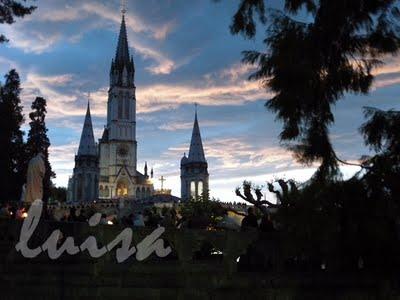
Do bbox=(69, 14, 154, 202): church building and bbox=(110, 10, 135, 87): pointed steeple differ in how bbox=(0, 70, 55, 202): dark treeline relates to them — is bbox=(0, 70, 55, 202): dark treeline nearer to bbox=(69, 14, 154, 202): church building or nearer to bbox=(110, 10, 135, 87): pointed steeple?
bbox=(69, 14, 154, 202): church building

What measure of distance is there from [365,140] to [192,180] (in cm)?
10340

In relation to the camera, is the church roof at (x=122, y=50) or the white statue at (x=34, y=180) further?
the church roof at (x=122, y=50)

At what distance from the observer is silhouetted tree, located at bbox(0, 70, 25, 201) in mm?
43406

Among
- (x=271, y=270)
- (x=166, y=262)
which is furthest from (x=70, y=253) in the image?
(x=271, y=270)

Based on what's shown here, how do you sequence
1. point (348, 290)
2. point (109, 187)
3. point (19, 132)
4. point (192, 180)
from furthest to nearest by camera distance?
point (109, 187) → point (192, 180) → point (19, 132) → point (348, 290)

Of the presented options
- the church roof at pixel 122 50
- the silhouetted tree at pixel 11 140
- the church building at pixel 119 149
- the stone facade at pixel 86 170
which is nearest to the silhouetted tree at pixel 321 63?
the silhouetted tree at pixel 11 140

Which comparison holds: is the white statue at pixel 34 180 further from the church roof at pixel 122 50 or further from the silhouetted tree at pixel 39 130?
the church roof at pixel 122 50

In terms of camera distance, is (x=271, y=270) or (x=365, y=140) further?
(x=271, y=270)

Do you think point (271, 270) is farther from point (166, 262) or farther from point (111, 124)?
point (111, 124)

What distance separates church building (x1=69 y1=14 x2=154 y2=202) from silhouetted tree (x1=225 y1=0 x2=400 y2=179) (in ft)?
357

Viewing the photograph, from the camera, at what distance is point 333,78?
9180 millimetres

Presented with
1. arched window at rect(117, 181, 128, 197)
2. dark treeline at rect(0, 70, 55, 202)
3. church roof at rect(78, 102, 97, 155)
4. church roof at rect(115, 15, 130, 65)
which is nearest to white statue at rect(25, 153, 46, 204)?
dark treeline at rect(0, 70, 55, 202)

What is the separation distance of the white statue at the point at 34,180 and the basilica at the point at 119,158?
9424 centimetres

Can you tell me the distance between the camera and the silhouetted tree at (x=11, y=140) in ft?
142
